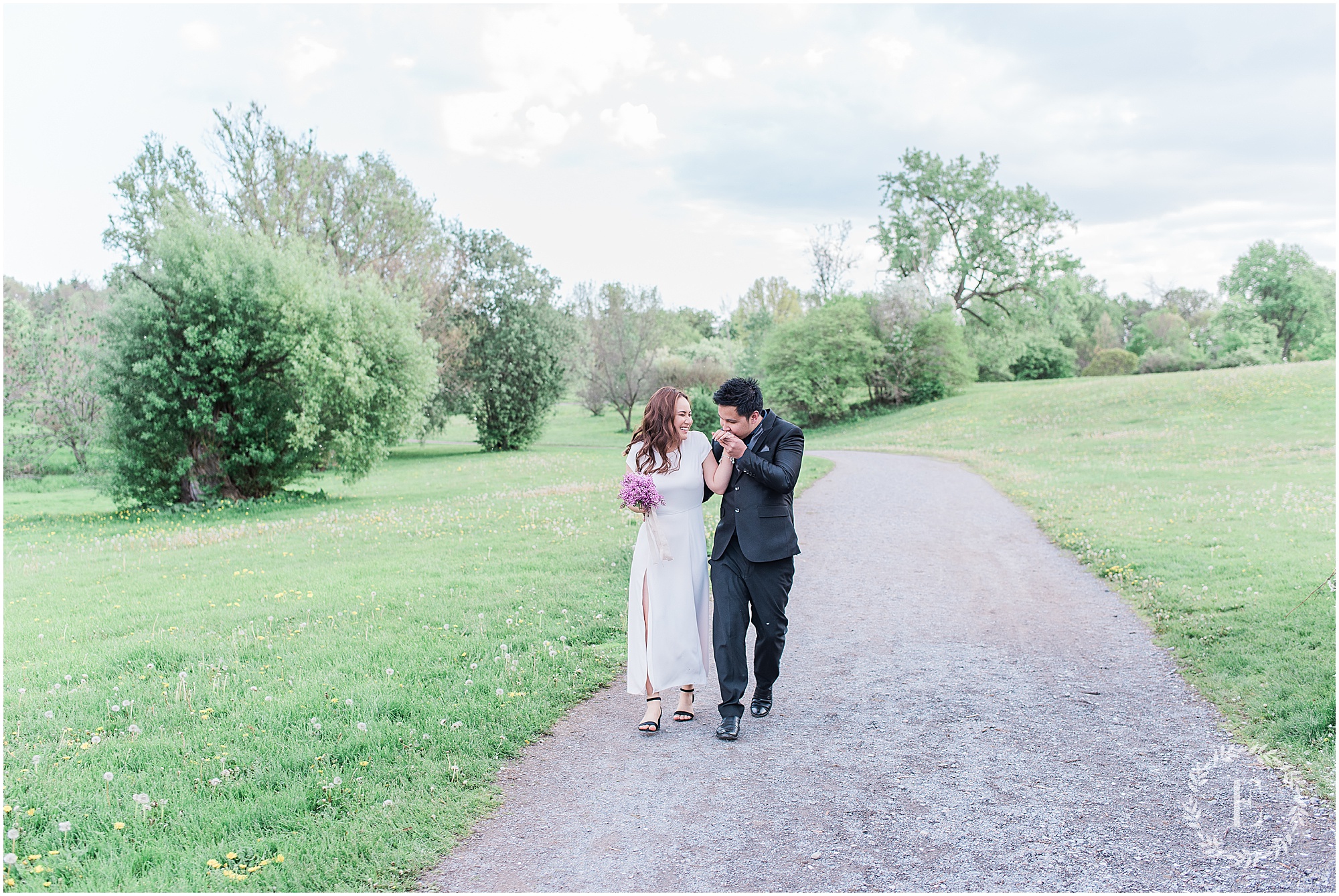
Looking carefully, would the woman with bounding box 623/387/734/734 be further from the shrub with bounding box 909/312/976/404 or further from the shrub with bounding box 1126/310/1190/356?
the shrub with bounding box 1126/310/1190/356

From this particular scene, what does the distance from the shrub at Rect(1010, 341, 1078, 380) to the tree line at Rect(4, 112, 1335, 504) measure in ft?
0.68

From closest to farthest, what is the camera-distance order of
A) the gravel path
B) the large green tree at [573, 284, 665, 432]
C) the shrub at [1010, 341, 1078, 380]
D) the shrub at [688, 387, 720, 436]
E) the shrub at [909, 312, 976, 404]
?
the gravel path
the shrub at [688, 387, 720, 436]
the shrub at [909, 312, 976, 404]
the large green tree at [573, 284, 665, 432]
the shrub at [1010, 341, 1078, 380]

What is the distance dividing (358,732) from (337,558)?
312 inches

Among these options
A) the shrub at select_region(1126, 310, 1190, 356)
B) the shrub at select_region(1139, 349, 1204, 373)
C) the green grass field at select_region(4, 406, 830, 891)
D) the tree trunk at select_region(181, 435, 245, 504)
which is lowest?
the green grass field at select_region(4, 406, 830, 891)

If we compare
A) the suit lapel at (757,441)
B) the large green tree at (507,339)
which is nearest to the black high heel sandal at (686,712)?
the suit lapel at (757,441)

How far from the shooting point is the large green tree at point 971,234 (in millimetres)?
58312

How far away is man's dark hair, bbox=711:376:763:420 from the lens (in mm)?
5727

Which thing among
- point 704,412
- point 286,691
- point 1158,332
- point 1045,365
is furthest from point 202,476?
point 1158,332

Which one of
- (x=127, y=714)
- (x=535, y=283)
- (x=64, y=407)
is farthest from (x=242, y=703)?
(x=535, y=283)

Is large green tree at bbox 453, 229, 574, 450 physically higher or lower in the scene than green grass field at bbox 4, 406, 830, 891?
higher

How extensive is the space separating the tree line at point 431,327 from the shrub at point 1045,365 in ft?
0.68

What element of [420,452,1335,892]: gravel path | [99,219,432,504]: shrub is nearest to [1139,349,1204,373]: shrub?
[99,219,432,504]: shrub

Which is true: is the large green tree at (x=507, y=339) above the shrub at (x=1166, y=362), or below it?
above

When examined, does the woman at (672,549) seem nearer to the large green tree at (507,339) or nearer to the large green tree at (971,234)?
the large green tree at (507,339)
